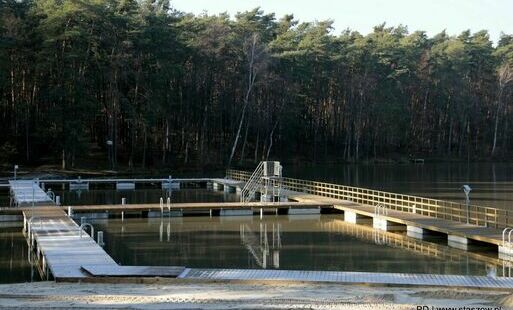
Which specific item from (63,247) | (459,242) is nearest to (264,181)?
(459,242)

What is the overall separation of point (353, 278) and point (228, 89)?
2223 inches

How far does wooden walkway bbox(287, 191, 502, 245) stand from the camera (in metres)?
21.3

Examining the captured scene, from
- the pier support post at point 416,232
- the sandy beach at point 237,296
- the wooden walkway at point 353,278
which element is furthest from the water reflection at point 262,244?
the sandy beach at point 237,296

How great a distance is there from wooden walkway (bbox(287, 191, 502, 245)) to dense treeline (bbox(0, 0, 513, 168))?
31.2 m

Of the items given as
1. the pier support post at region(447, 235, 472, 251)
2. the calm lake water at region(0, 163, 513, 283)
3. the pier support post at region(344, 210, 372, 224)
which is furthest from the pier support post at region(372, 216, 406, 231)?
the pier support post at region(447, 235, 472, 251)

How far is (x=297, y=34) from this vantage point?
8456 centimetres

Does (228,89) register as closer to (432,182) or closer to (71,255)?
(432,182)

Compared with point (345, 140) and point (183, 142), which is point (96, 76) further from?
point (345, 140)

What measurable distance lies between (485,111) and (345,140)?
76.1ft

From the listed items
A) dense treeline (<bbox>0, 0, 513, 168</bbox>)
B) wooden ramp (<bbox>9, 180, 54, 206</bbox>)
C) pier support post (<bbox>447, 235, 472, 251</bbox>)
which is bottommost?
pier support post (<bbox>447, 235, 472, 251</bbox>)

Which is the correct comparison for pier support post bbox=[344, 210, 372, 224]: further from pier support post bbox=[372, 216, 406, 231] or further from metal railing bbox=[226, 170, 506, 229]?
pier support post bbox=[372, 216, 406, 231]

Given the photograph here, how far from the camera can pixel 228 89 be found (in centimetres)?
7031

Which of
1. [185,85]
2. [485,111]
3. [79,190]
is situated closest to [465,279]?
[79,190]

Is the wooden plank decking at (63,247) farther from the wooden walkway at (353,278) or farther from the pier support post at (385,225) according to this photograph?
the pier support post at (385,225)
